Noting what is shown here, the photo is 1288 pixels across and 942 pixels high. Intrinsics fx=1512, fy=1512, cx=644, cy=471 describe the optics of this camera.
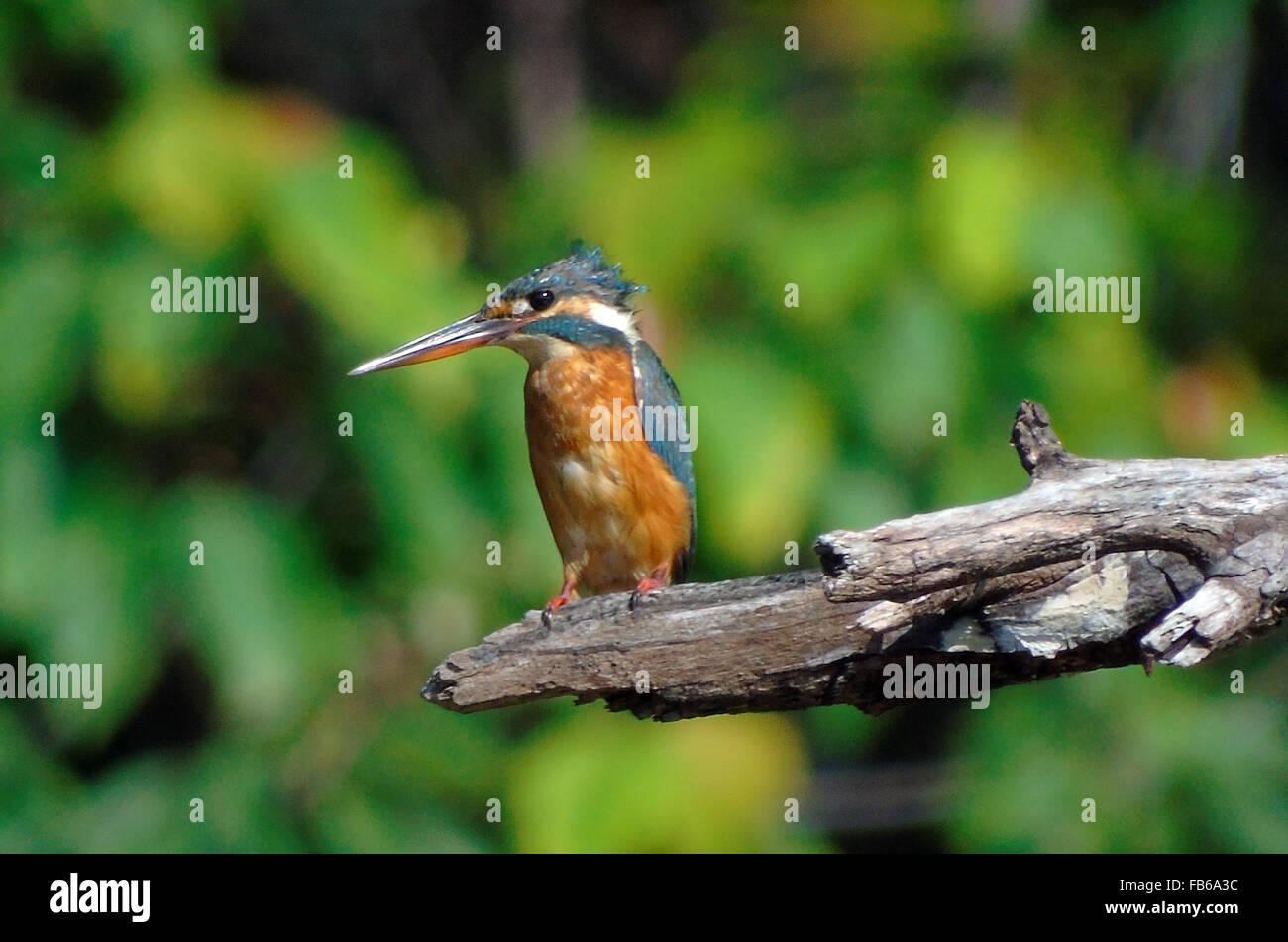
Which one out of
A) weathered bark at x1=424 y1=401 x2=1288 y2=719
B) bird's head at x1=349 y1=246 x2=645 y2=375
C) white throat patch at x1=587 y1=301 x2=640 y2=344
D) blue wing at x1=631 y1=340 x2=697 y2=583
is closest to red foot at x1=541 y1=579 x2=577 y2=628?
blue wing at x1=631 y1=340 x2=697 y2=583

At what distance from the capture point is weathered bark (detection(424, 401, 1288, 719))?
291cm

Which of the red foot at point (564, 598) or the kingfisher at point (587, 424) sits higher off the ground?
the kingfisher at point (587, 424)

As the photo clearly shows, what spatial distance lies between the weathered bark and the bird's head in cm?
114

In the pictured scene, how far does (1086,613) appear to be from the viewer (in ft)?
10.4

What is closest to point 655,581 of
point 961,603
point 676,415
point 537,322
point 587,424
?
point 587,424

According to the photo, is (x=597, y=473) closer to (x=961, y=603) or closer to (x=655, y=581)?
(x=655, y=581)

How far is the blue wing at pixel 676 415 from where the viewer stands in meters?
4.59

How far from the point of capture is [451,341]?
171 inches

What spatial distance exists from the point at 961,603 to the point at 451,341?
182 centimetres

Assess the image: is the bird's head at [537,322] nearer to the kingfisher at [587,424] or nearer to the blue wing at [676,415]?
the kingfisher at [587,424]

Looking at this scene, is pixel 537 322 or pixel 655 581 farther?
pixel 537 322

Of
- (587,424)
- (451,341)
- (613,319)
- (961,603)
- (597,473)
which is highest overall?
(613,319)

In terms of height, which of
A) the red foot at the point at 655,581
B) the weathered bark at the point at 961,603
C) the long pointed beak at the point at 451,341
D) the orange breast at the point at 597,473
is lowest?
the weathered bark at the point at 961,603

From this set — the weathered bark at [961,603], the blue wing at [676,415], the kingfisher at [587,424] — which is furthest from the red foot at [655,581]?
the weathered bark at [961,603]
